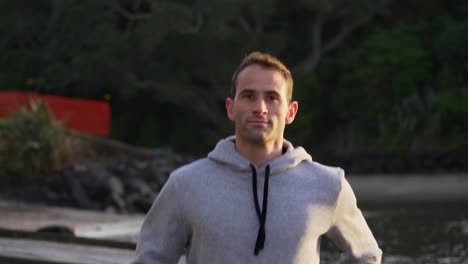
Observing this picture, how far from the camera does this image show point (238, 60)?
34719 millimetres

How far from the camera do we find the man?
372 cm

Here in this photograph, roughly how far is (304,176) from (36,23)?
33707 millimetres

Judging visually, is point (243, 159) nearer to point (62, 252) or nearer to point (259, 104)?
point (259, 104)

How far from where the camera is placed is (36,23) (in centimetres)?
3691

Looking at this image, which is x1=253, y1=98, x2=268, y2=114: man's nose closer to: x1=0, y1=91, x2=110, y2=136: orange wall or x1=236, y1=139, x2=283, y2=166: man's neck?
x1=236, y1=139, x2=283, y2=166: man's neck

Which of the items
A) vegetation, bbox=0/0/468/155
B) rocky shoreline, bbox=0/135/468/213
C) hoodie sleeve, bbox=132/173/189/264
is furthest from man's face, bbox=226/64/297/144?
vegetation, bbox=0/0/468/155

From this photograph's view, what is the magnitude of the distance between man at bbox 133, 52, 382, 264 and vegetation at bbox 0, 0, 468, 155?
26816mm

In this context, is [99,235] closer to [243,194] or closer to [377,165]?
[243,194]

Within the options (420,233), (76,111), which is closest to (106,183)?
(76,111)

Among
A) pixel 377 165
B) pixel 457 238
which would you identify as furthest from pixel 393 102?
pixel 457 238

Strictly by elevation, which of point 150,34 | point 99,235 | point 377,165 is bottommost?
point 99,235

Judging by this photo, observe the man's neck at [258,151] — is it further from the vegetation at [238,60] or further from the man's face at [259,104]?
the vegetation at [238,60]

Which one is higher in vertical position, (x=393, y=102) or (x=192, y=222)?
(x=393, y=102)

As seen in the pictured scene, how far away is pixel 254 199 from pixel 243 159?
0.45ft
